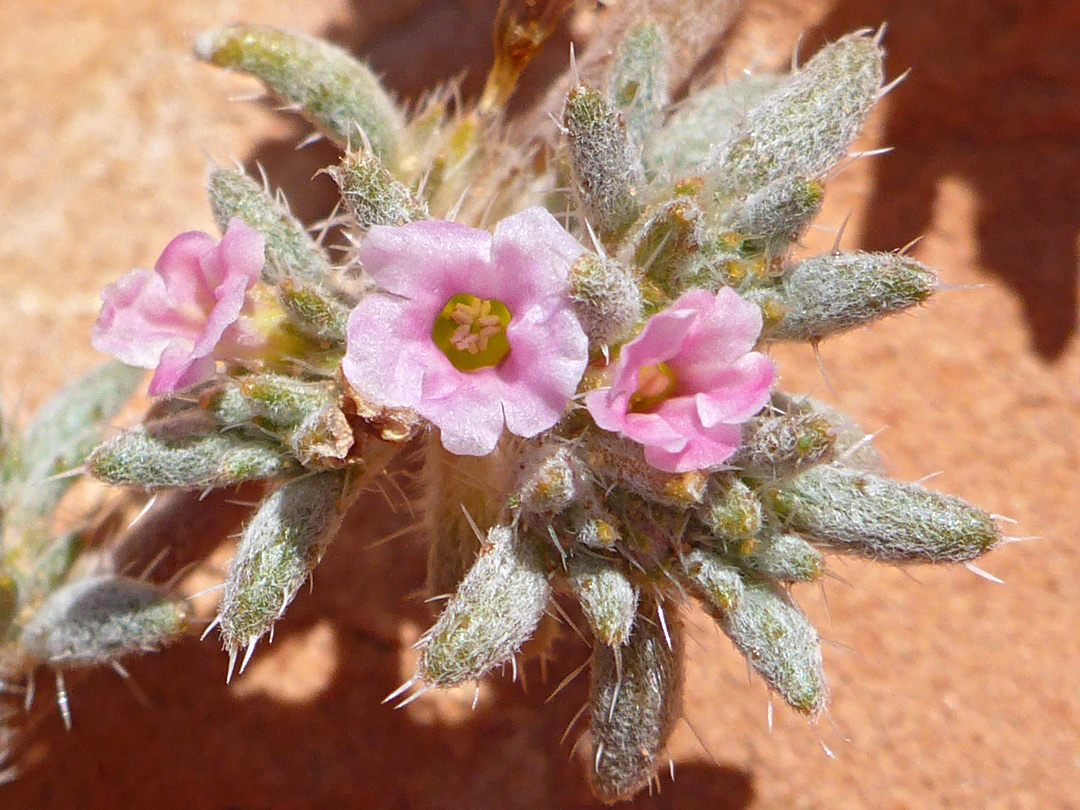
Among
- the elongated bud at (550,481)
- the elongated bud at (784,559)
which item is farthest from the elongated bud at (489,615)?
the elongated bud at (784,559)

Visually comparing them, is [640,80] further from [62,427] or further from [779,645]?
[62,427]

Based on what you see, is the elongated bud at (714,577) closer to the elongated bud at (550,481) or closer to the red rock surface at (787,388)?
the elongated bud at (550,481)

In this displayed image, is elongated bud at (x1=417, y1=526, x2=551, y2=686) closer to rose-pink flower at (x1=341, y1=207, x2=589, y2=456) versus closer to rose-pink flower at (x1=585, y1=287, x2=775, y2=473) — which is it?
rose-pink flower at (x1=341, y1=207, x2=589, y2=456)

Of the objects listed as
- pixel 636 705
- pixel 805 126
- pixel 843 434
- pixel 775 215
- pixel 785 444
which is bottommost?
pixel 636 705

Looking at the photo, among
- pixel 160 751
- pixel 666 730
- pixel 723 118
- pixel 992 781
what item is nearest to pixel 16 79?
pixel 160 751

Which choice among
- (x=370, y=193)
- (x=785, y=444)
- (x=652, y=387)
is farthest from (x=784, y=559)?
(x=370, y=193)

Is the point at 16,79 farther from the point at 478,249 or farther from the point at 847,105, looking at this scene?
the point at 847,105
